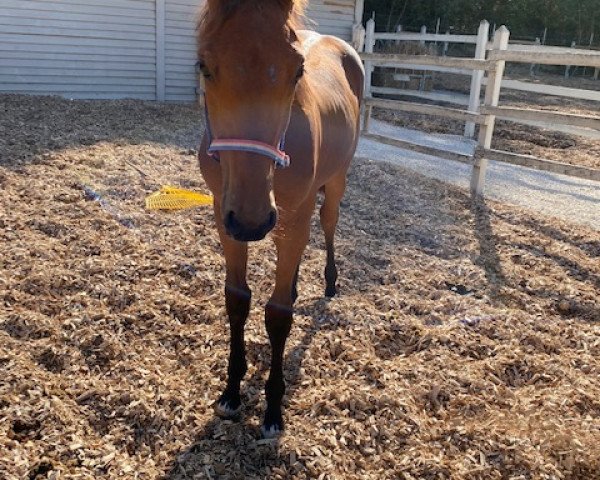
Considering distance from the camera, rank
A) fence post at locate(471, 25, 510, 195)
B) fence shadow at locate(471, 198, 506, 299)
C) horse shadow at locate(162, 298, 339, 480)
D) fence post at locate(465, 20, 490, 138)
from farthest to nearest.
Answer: fence post at locate(465, 20, 490, 138) → fence post at locate(471, 25, 510, 195) → fence shadow at locate(471, 198, 506, 299) → horse shadow at locate(162, 298, 339, 480)

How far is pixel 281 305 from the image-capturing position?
244 centimetres

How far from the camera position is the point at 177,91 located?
35.6 feet

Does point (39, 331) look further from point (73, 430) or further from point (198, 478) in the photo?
point (198, 478)

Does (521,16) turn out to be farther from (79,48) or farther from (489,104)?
(489,104)

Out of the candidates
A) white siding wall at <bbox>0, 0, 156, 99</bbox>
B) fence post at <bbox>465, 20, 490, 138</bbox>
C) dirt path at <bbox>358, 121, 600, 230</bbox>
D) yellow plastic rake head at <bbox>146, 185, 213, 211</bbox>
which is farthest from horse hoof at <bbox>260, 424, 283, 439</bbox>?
white siding wall at <bbox>0, 0, 156, 99</bbox>

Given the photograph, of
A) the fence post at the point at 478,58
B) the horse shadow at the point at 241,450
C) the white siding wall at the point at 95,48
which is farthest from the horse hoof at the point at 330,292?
the white siding wall at the point at 95,48

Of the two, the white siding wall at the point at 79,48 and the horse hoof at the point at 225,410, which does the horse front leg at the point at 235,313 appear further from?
the white siding wall at the point at 79,48

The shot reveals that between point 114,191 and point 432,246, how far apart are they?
9.53 ft

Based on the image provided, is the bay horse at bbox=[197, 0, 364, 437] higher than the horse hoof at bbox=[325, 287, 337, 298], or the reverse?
the bay horse at bbox=[197, 0, 364, 437]

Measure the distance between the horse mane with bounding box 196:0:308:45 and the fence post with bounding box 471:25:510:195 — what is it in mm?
4444

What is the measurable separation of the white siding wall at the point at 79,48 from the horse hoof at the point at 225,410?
8.78m

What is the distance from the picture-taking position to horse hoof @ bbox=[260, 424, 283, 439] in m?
2.31

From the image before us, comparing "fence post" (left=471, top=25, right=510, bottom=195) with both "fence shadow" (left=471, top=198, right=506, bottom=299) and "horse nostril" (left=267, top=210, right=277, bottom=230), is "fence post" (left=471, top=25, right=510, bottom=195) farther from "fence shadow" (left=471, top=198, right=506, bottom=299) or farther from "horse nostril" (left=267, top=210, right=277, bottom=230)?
"horse nostril" (left=267, top=210, right=277, bottom=230)

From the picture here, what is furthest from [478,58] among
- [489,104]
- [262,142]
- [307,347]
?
[262,142]
